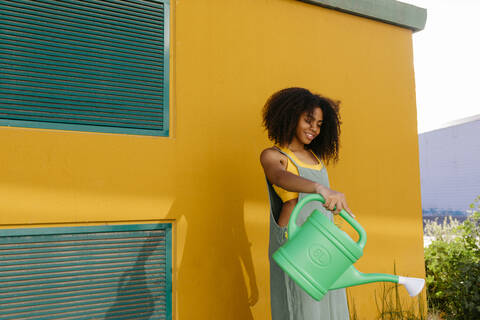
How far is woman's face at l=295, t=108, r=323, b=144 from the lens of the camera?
5.44 ft

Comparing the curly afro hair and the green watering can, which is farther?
the curly afro hair

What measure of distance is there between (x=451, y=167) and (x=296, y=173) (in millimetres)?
23084

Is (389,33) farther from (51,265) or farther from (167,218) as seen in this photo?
(51,265)

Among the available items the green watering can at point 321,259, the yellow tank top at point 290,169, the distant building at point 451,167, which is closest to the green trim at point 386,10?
the yellow tank top at point 290,169

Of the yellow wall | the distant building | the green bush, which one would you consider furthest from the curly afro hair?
the distant building

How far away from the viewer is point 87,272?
1771 mm

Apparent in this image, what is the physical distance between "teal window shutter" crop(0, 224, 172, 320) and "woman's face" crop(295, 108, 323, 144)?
0.87m

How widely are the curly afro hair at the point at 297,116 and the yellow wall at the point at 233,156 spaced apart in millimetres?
464

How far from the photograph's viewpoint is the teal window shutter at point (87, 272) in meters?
1.64

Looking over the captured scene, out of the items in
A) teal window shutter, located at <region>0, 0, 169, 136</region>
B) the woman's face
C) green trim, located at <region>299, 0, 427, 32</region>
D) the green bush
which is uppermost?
green trim, located at <region>299, 0, 427, 32</region>

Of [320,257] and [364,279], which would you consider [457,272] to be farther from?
[320,257]

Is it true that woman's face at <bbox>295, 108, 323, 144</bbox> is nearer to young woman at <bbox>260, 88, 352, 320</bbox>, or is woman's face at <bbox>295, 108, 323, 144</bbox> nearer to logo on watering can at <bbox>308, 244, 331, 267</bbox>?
young woman at <bbox>260, 88, 352, 320</bbox>

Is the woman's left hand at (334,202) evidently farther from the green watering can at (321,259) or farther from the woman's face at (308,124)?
the woman's face at (308,124)

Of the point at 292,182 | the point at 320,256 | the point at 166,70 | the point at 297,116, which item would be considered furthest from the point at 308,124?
the point at 166,70
